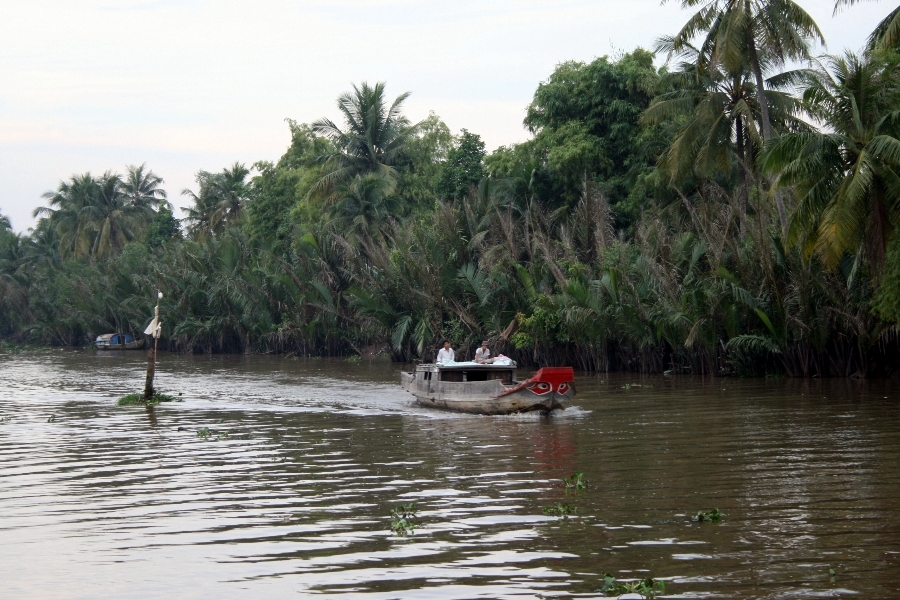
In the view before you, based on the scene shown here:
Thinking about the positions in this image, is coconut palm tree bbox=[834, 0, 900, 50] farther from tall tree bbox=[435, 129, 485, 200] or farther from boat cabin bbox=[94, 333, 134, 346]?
boat cabin bbox=[94, 333, 134, 346]

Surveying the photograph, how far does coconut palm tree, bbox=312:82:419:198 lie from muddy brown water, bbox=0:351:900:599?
30629 millimetres

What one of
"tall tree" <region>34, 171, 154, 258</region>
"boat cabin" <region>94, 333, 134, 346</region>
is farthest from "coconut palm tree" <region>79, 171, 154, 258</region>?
"boat cabin" <region>94, 333, 134, 346</region>

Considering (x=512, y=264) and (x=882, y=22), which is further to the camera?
(x=512, y=264)

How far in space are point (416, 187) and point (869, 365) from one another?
33.7 metres

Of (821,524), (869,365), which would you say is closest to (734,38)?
(869,365)

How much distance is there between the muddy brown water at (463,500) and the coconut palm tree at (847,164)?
3677 millimetres

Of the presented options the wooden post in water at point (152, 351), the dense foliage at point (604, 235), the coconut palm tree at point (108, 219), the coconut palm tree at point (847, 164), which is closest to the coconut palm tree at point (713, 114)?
the dense foliage at point (604, 235)

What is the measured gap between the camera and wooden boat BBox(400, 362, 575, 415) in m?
21.5

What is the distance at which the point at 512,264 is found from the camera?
37000 millimetres

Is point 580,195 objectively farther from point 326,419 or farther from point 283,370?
point 326,419

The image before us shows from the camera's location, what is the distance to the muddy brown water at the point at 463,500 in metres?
8.53

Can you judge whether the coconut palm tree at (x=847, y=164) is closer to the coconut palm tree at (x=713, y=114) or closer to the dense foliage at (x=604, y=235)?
the dense foliage at (x=604, y=235)

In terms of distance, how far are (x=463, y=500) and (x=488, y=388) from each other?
34.9 feet

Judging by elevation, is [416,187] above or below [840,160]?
above
